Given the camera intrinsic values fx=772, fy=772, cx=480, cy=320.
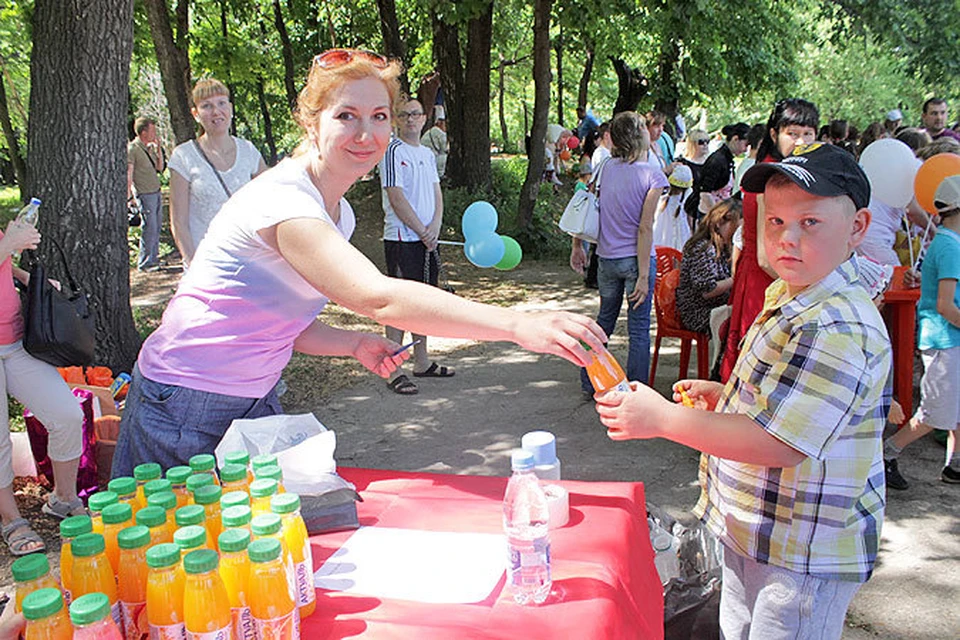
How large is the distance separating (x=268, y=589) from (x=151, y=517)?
1.10ft

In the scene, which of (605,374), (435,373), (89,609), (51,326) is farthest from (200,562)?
(435,373)

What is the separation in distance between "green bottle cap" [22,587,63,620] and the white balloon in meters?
5.07

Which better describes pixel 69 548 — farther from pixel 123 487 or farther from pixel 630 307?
pixel 630 307

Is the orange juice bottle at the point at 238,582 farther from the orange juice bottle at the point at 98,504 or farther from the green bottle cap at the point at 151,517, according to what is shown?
the orange juice bottle at the point at 98,504

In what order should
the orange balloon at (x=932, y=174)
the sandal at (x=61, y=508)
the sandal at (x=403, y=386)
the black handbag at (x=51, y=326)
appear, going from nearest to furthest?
the black handbag at (x=51, y=326), the sandal at (x=61, y=508), the orange balloon at (x=932, y=174), the sandal at (x=403, y=386)

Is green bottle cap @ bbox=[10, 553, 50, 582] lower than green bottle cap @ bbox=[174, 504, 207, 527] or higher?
lower

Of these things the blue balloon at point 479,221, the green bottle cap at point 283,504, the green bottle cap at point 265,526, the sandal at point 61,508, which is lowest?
the sandal at point 61,508

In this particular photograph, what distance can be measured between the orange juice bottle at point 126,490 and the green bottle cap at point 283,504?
1.23ft

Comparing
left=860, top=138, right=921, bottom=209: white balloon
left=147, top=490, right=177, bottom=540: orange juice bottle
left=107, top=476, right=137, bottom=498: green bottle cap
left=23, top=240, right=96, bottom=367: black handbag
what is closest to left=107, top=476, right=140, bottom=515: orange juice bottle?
left=107, top=476, right=137, bottom=498: green bottle cap

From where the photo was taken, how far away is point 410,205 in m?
5.86

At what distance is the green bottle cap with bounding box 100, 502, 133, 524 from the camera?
1535 mm

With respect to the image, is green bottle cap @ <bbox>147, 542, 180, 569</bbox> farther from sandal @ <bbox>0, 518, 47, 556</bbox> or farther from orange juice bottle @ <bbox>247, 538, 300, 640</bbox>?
sandal @ <bbox>0, 518, 47, 556</bbox>

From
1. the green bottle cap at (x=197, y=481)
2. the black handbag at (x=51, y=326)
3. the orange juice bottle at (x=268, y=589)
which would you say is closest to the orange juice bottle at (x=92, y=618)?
the orange juice bottle at (x=268, y=589)

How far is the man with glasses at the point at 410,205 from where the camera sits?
5.82 meters
